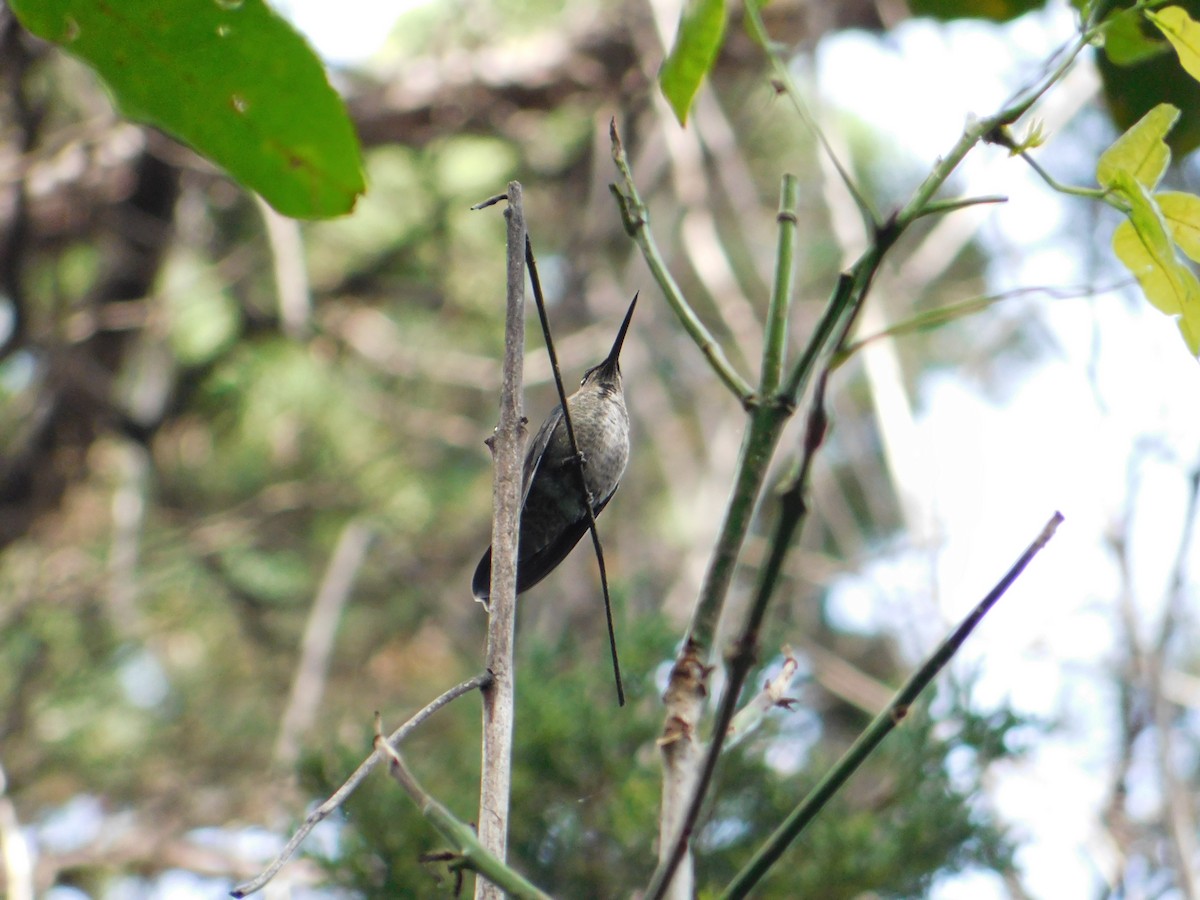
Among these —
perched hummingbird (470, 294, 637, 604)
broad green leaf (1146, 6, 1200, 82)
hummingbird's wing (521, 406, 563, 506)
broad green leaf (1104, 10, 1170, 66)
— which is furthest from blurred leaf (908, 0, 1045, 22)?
hummingbird's wing (521, 406, 563, 506)

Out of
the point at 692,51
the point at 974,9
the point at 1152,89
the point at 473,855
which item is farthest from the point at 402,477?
the point at 473,855

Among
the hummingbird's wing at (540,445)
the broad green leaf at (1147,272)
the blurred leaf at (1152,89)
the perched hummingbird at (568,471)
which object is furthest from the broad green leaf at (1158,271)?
the hummingbird's wing at (540,445)

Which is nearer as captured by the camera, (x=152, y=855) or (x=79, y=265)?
(x=152, y=855)

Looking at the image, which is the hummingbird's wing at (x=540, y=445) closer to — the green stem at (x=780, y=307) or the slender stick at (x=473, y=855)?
the green stem at (x=780, y=307)

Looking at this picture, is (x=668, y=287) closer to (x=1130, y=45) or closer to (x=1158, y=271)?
(x=1158, y=271)

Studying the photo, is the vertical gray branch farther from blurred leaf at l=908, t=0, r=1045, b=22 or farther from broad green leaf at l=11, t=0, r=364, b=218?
blurred leaf at l=908, t=0, r=1045, b=22

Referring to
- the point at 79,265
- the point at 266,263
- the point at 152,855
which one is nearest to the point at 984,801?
the point at 152,855

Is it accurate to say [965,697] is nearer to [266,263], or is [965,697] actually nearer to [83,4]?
[83,4]
